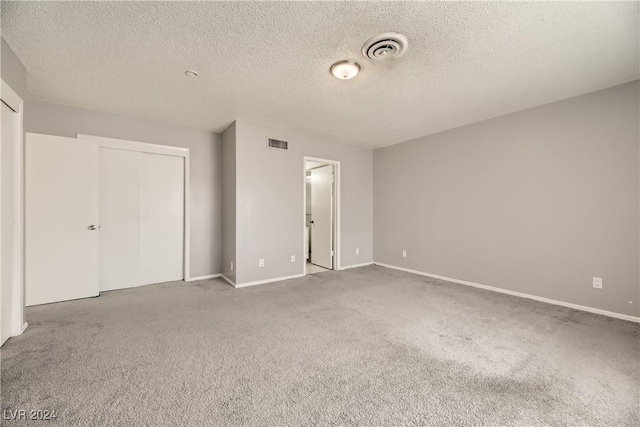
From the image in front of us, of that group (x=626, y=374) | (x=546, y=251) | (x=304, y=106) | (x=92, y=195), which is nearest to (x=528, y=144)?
(x=546, y=251)

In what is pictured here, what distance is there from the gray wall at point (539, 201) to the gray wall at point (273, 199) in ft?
5.58

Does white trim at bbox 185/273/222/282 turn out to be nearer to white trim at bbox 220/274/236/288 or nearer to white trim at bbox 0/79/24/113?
white trim at bbox 220/274/236/288

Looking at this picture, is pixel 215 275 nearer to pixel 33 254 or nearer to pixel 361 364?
pixel 33 254

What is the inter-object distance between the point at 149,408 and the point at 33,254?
290 cm

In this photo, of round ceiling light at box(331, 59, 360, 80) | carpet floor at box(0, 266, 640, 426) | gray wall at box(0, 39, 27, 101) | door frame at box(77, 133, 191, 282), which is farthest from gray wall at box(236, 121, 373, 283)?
gray wall at box(0, 39, 27, 101)

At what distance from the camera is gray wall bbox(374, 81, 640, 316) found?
2.77 meters

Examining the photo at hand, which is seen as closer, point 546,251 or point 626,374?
point 626,374

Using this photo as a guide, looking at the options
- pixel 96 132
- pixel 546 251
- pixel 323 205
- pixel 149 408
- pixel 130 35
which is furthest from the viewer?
pixel 323 205

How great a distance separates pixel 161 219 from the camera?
13.4 feet

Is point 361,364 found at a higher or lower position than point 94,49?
lower

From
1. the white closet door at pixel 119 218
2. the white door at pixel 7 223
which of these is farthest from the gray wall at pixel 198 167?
the white door at pixel 7 223

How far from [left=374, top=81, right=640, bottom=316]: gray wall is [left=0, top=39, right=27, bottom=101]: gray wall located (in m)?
5.04

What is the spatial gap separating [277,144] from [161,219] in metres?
2.15

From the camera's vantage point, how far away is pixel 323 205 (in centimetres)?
538
